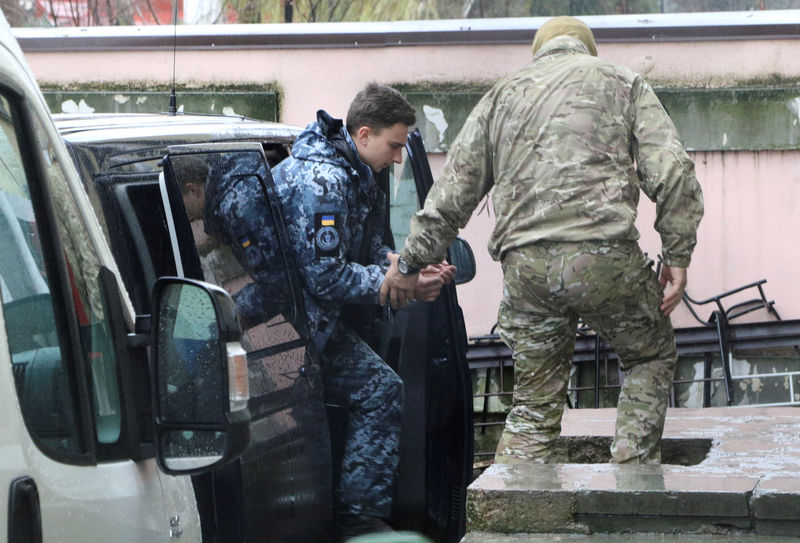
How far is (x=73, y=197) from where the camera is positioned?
2227mm

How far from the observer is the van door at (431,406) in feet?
14.7

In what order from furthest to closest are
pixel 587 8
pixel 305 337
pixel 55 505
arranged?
pixel 587 8 → pixel 305 337 → pixel 55 505

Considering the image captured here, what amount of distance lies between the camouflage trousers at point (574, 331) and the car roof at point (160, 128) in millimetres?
989

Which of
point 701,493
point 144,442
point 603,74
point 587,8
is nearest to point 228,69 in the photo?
point 587,8

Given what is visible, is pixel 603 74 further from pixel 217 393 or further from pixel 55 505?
pixel 55 505

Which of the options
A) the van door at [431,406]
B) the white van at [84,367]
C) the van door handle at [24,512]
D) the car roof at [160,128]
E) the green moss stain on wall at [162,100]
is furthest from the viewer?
the green moss stain on wall at [162,100]

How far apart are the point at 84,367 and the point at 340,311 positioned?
2.06 metres

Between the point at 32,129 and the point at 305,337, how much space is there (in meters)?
1.62

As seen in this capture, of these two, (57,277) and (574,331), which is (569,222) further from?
(57,277)

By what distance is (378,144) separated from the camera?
4324 mm

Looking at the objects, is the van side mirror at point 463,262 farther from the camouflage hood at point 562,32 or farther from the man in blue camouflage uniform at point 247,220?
the man in blue camouflage uniform at point 247,220

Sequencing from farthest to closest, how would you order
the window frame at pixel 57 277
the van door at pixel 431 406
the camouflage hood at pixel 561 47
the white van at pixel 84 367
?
the van door at pixel 431 406 → the camouflage hood at pixel 561 47 → the window frame at pixel 57 277 → the white van at pixel 84 367

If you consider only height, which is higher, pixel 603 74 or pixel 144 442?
pixel 603 74

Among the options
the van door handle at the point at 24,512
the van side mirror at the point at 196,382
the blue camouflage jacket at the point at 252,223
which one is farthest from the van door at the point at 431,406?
the van door handle at the point at 24,512
